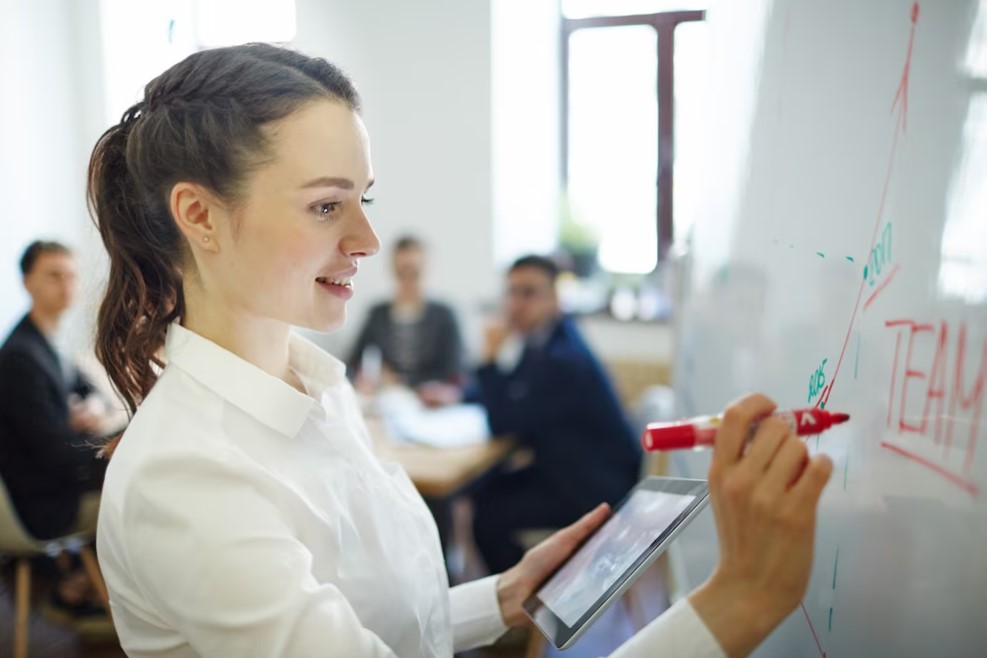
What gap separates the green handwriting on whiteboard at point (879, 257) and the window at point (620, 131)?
4263mm

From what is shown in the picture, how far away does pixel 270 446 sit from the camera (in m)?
A: 0.92

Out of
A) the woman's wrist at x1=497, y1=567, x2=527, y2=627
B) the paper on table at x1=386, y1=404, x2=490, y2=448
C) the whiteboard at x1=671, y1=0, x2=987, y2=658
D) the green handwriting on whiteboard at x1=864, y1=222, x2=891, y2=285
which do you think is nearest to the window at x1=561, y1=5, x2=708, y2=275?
the paper on table at x1=386, y1=404, x2=490, y2=448

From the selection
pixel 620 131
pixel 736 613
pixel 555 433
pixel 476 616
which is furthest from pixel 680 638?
pixel 620 131

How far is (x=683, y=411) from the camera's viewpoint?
1939 millimetres

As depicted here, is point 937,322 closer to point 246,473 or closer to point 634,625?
point 246,473

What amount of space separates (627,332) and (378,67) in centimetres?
219

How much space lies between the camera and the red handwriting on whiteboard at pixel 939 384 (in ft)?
1.84

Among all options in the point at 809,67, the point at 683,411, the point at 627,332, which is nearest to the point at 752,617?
the point at 809,67

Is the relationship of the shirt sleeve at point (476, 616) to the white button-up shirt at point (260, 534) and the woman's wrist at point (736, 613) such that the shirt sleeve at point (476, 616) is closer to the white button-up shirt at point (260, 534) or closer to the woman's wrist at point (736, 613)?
the white button-up shirt at point (260, 534)

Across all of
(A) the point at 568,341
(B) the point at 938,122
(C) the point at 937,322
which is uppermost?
(B) the point at 938,122

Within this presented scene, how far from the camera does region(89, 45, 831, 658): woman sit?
67 centimetres

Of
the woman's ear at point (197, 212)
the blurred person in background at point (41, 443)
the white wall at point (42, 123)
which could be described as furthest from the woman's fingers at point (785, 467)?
the white wall at point (42, 123)

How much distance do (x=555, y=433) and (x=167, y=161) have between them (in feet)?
6.80

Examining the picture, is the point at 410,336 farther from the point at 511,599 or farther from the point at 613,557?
the point at 613,557
